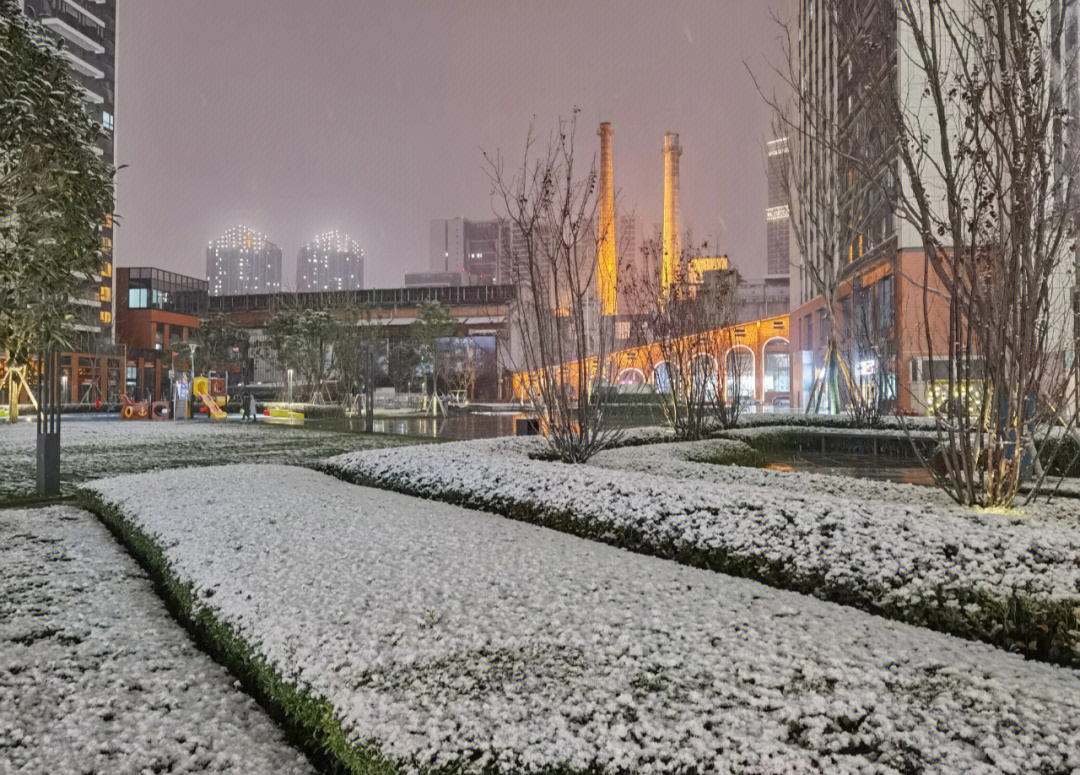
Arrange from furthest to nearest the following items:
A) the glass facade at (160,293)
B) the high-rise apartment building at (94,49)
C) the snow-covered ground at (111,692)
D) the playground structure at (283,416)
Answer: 1. the high-rise apartment building at (94,49)
2. the glass facade at (160,293)
3. the playground structure at (283,416)
4. the snow-covered ground at (111,692)

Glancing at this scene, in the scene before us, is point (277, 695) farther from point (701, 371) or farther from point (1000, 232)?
point (701, 371)

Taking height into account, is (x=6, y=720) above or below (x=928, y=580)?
below

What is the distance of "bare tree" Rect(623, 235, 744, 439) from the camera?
12.2m

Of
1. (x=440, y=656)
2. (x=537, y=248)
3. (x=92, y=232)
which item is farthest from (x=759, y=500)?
(x=92, y=232)

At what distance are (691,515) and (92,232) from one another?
8.88m

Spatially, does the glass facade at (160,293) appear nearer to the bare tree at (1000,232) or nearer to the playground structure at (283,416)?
the playground structure at (283,416)

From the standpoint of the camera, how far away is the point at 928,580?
3564 mm

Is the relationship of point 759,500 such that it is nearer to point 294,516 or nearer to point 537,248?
point 294,516

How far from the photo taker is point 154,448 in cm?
1361

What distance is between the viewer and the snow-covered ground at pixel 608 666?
222cm

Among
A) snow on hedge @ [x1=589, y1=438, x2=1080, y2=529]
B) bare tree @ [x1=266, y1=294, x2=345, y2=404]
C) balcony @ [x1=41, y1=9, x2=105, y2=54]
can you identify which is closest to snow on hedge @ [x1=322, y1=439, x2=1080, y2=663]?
snow on hedge @ [x1=589, y1=438, x2=1080, y2=529]

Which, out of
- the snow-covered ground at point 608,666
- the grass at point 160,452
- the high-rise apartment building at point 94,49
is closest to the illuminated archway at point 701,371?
the grass at point 160,452

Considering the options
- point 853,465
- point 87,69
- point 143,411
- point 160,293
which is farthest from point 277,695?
point 87,69

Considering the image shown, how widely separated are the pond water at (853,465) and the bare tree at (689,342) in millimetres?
1525
